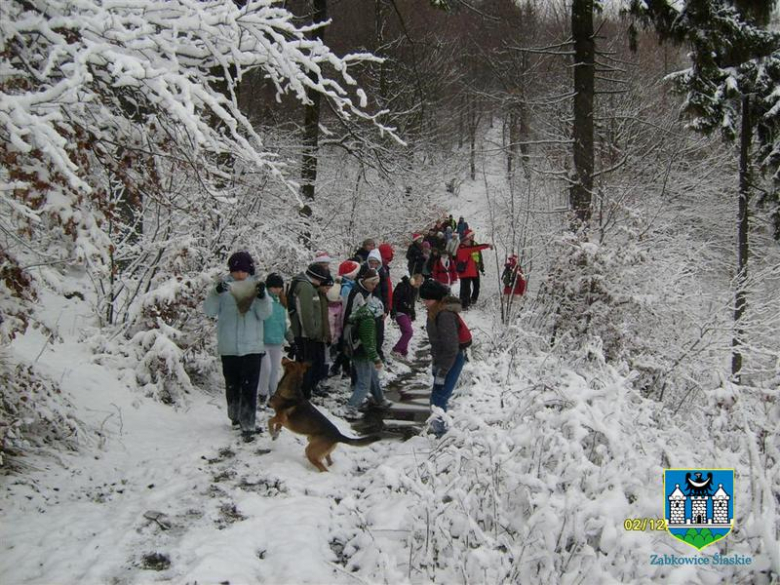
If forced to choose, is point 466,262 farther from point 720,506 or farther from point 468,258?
point 720,506

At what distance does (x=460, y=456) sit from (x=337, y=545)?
4.04ft

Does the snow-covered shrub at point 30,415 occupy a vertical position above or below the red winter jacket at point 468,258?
below

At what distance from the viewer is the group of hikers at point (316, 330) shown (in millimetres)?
5785

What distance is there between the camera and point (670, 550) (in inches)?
121

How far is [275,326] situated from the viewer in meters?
6.81

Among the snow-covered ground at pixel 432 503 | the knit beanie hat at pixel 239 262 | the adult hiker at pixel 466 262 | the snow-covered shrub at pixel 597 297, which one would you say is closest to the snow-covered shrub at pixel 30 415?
the snow-covered ground at pixel 432 503

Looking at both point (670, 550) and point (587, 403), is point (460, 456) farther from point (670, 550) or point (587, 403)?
point (670, 550)

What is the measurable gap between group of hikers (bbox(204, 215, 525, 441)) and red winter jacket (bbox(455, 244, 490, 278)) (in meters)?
4.73

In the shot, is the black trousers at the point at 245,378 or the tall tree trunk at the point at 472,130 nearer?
the black trousers at the point at 245,378

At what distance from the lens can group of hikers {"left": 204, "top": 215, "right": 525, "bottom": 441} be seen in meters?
5.79

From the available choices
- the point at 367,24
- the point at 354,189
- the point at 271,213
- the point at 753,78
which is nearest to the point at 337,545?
the point at 271,213

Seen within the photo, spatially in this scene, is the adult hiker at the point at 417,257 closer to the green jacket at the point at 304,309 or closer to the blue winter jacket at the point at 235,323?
the green jacket at the point at 304,309

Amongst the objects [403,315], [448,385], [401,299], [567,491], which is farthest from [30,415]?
[401,299]

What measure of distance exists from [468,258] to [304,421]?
9.70m
